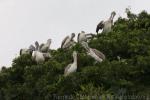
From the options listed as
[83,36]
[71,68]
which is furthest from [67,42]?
[71,68]

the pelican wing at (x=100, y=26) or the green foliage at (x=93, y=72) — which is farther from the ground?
the pelican wing at (x=100, y=26)

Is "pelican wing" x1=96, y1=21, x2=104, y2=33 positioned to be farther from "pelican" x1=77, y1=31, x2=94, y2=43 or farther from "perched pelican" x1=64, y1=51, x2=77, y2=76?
"perched pelican" x1=64, y1=51, x2=77, y2=76

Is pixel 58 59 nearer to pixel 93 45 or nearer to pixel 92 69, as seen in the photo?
pixel 93 45

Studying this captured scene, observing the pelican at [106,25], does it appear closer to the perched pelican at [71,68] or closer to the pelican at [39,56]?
the pelican at [39,56]

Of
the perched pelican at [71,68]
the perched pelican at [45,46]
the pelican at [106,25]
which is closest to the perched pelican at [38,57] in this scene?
the perched pelican at [45,46]

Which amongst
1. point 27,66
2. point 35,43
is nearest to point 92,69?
point 27,66

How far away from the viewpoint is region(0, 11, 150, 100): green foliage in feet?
82.8

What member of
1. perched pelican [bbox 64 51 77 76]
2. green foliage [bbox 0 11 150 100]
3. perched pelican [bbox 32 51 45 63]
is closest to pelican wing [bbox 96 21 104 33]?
green foliage [bbox 0 11 150 100]

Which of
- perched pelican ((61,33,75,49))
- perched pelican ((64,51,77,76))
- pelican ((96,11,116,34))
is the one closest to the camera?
perched pelican ((64,51,77,76))

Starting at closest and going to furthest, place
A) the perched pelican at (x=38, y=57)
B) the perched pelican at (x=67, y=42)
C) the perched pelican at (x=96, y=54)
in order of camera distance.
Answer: the perched pelican at (x=96, y=54) → the perched pelican at (x=38, y=57) → the perched pelican at (x=67, y=42)

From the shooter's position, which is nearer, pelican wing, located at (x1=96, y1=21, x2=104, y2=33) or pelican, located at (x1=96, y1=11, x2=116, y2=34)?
pelican, located at (x1=96, y1=11, x2=116, y2=34)

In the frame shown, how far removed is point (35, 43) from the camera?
114 feet

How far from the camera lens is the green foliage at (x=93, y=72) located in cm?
2523

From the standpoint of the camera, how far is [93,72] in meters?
25.4
